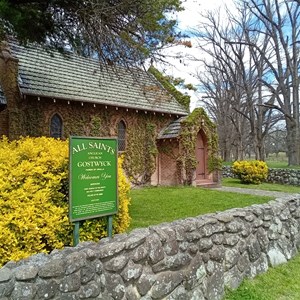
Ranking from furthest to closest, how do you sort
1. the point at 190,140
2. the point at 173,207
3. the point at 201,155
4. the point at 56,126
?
the point at 201,155 → the point at 190,140 → the point at 56,126 → the point at 173,207

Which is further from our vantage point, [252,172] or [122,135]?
[252,172]

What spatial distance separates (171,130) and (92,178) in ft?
45.0

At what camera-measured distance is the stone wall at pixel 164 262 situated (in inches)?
118

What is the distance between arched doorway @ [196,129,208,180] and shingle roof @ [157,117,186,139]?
1725mm

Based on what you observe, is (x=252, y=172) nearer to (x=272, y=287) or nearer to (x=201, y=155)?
(x=201, y=155)

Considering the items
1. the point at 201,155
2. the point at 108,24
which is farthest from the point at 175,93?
the point at 108,24

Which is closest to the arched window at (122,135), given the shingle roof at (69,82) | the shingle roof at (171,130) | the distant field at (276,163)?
the shingle roof at (69,82)

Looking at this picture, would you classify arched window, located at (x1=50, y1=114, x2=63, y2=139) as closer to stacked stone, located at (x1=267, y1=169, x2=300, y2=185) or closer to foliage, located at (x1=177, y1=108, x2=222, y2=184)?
foliage, located at (x1=177, y1=108, x2=222, y2=184)

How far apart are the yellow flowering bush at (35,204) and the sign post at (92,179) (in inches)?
12.2

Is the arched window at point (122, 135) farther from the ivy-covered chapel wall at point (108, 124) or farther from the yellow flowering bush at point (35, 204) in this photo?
the yellow flowering bush at point (35, 204)

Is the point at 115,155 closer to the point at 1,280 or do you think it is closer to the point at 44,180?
the point at 44,180

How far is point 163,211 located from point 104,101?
795 centimetres

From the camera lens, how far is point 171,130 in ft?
59.6

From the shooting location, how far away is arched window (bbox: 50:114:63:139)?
1455cm
